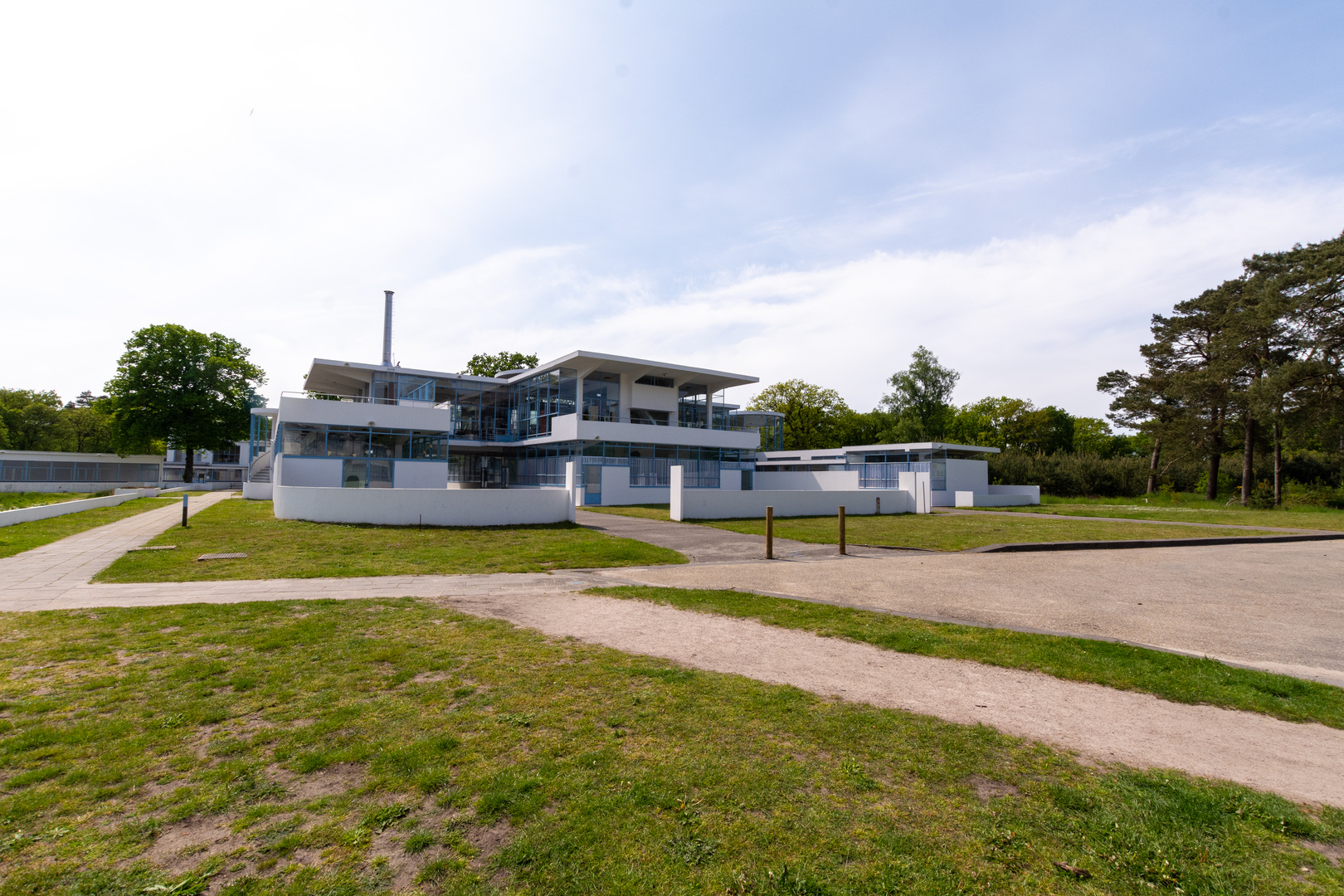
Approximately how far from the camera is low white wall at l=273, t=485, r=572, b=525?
19.9m

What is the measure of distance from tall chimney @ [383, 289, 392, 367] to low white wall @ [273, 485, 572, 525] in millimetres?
30162

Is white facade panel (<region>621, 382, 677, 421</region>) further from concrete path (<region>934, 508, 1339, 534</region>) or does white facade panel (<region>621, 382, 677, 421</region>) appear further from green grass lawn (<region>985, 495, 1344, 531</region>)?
green grass lawn (<region>985, 495, 1344, 531</region>)

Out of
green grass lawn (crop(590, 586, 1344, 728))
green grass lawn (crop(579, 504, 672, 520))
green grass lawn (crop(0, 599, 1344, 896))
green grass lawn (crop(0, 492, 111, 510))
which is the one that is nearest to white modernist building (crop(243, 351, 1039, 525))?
green grass lawn (crop(579, 504, 672, 520))

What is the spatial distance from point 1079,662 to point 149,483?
6715 centimetres

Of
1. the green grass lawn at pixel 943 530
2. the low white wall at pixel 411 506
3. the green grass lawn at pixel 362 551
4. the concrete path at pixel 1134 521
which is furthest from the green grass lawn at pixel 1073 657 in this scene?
the concrete path at pixel 1134 521

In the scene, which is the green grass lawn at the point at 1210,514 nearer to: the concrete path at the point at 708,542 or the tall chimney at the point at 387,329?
the concrete path at the point at 708,542

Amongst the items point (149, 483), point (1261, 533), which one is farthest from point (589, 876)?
point (149, 483)

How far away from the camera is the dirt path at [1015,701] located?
13.1 feet

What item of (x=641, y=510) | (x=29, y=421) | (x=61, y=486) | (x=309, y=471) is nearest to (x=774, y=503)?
(x=641, y=510)

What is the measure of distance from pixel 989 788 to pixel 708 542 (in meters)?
14.0

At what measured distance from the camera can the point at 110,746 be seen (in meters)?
3.90

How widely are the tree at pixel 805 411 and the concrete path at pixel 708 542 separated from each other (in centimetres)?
4474

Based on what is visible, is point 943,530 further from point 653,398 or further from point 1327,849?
point 653,398

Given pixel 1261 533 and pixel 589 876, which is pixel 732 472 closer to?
pixel 1261 533
